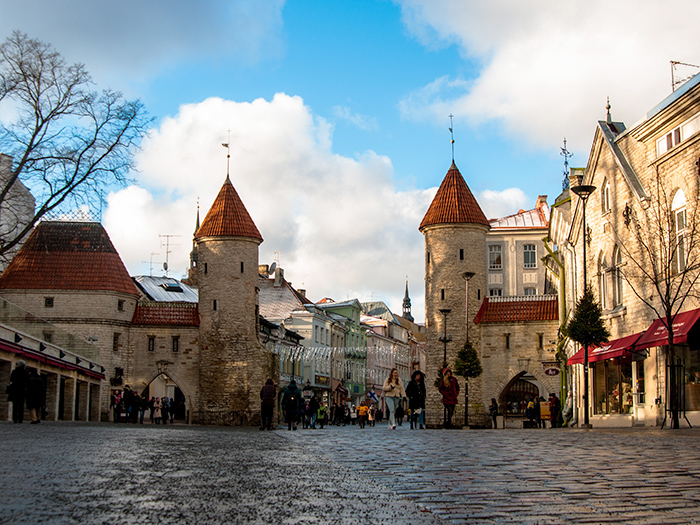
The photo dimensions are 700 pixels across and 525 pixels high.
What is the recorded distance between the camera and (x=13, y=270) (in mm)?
48375

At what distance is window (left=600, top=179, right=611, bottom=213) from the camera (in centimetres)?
3084

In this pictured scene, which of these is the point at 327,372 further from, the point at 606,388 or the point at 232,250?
the point at 606,388

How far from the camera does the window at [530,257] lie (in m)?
62.6

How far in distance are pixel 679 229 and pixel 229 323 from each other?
2934 cm

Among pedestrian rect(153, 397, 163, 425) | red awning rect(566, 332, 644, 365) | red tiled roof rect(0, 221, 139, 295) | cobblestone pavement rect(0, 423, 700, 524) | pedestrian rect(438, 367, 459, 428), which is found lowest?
pedestrian rect(153, 397, 163, 425)

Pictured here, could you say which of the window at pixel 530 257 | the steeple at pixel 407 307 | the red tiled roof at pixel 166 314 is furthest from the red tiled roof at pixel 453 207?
the steeple at pixel 407 307

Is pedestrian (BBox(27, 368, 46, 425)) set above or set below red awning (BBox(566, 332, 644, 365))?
below

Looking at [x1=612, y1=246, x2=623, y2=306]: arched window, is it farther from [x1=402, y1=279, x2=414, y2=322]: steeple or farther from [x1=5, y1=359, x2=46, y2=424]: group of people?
[x1=402, y1=279, x2=414, y2=322]: steeple

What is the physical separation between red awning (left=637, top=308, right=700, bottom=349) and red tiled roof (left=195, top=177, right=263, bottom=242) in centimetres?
2907

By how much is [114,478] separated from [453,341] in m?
40.5

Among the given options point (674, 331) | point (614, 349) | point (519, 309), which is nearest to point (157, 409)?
point (519, 309)

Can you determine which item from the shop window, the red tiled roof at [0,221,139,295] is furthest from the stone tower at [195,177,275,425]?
the shop window

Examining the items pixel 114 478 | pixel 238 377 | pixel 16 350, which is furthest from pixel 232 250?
pixel 114 478

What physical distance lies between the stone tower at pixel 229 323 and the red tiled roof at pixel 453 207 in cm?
982
